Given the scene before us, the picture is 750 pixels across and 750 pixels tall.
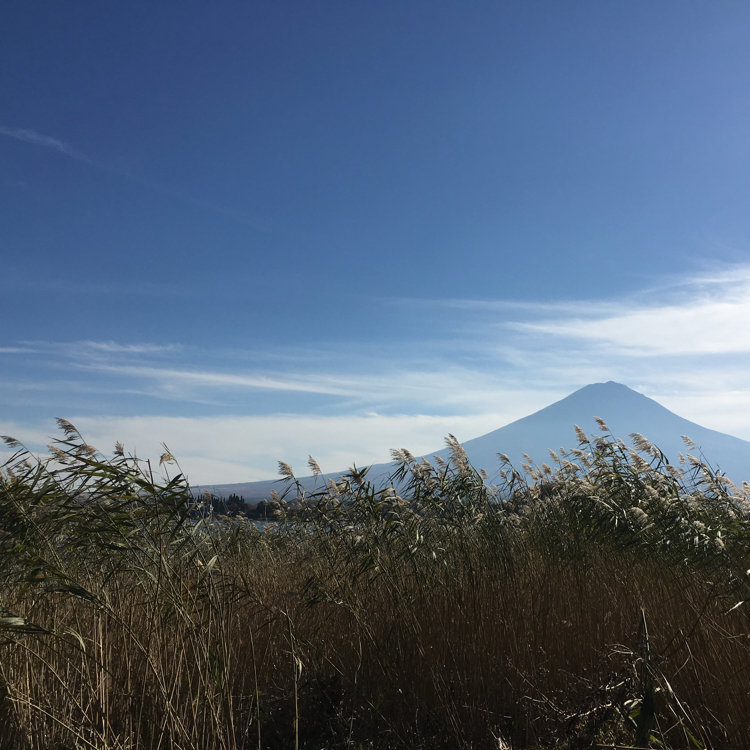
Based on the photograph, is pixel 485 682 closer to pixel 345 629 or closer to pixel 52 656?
pixel 345 629

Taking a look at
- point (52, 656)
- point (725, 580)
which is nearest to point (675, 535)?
point (725, 580)

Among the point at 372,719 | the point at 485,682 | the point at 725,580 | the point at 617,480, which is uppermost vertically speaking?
the point at 617,480

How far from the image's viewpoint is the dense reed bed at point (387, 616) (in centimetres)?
Result: 328

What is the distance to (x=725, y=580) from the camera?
14.6ft

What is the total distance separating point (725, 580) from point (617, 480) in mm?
1550

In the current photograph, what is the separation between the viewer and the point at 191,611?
353 cm

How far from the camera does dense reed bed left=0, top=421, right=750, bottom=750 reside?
129 inches

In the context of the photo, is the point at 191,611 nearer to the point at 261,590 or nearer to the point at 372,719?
the point at 372,719

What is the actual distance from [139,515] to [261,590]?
7.17ft

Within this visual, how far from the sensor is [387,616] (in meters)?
4.58

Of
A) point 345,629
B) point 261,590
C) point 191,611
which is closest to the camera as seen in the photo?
point 191,611

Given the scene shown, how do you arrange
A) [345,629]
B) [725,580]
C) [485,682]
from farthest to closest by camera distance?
[345,629] < [725,580] < [485,682]

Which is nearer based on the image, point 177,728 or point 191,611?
point 177,728

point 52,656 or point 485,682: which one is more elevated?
point 52,656
